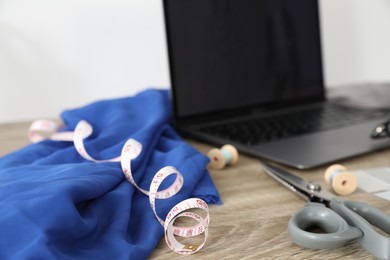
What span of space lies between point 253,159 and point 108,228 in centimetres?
26

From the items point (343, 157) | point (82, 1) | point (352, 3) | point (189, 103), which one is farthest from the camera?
point (352, 3)

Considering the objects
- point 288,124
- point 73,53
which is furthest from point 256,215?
point 73,53

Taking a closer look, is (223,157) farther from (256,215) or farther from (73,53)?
(73,53)

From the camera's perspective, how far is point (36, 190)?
36 centimetres

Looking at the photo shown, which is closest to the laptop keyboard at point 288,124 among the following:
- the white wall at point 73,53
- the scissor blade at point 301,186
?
the scissor blade at point 301,186

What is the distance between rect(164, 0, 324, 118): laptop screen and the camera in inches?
27.0

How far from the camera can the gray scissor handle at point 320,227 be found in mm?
338

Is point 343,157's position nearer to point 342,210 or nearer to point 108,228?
point 342,210

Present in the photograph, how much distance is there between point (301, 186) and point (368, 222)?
3.5 inches

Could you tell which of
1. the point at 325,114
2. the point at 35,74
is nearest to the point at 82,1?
the point at 35,74

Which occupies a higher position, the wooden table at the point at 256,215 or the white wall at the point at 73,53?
the white wall at the point at 73,53

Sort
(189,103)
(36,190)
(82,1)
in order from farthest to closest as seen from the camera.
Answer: (82,1) < (189,103) < (36,190)

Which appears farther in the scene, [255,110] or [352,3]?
[352,3]

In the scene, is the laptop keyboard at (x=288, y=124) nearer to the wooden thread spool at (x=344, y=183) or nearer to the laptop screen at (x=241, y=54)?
the laptop screen at (x=241, y=54)
